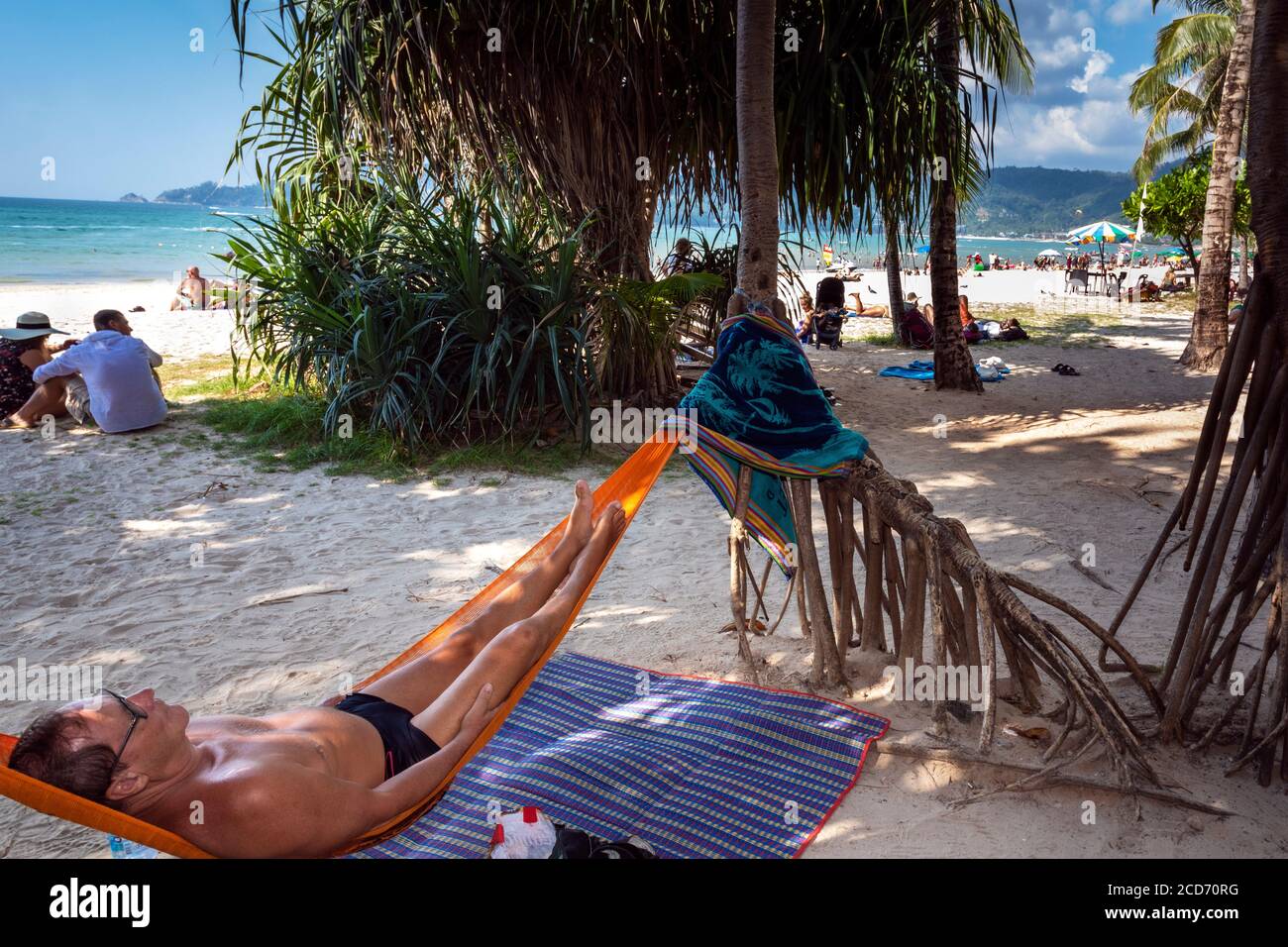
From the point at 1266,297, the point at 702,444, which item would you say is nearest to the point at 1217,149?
the point at 1266,297

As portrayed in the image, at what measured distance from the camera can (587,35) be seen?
16.4 feet

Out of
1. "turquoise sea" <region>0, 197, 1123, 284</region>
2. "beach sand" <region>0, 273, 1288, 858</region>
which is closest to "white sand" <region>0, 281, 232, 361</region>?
"turquoise sea" <region>0, 197, 1123, 284</region>

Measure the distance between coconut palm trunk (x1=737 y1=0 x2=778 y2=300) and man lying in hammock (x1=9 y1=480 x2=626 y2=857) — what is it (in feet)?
4.84

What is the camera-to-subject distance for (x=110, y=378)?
564cm

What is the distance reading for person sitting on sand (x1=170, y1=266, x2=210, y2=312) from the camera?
1349cm

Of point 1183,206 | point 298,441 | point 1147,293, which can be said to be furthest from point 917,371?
point 1147,293

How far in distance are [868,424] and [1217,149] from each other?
15.3ft

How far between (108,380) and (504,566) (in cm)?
341

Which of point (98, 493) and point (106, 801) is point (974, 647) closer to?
point (106, 801)

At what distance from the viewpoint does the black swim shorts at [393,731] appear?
1897 millimetres

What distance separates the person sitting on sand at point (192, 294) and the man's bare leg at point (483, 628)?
42.3 feet

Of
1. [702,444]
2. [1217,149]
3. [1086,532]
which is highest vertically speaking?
[1217,149]
